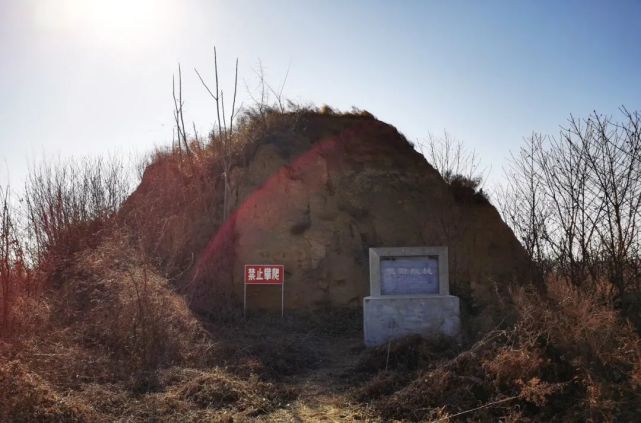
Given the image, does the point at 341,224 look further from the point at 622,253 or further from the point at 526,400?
the point at 526,400

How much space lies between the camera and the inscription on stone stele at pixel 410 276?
405 inches

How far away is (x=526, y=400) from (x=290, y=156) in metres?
12.3

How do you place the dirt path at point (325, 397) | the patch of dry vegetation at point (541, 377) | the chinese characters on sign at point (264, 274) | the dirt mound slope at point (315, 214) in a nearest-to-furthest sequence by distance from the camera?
the patch of dry vegetation at point (541, 377), the dirt path at point (325, 397), the chinese characters on sign at point (264, 274), the dirt mound slope at point (315, 214)

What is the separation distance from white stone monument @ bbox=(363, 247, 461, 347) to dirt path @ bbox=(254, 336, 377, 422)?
78 cm

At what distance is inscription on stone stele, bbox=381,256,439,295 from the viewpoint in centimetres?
1029

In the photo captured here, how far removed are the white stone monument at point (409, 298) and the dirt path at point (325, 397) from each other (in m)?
0.78

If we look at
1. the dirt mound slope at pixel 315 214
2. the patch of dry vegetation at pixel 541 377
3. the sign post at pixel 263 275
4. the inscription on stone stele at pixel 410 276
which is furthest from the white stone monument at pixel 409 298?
the sign post at pixel 263 275

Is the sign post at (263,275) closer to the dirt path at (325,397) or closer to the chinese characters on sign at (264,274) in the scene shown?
the chinese characters on sign at (264,274)

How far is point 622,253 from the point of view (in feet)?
29.9

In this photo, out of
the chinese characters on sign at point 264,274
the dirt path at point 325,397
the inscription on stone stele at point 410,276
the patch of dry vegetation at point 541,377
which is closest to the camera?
the patch of dry vegetation at point 541,377

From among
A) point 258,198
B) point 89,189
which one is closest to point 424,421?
point 258,198

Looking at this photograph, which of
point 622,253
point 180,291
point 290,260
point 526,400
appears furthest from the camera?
point 290,260

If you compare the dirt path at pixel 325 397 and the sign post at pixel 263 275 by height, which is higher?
the sign post at pixel 263 275

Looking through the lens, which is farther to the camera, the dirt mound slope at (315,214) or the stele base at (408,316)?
the dirt mound slope at (315,214)
